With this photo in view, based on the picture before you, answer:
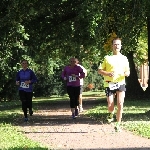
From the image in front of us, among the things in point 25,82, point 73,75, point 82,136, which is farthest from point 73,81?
point 82,136

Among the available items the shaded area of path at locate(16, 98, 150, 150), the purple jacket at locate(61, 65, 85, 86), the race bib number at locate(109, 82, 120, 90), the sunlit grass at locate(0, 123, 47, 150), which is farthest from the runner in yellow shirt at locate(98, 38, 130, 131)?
the purple jacket at locate(61, 65, 85, 86)

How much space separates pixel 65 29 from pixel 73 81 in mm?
8453

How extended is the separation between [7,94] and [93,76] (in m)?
14.4

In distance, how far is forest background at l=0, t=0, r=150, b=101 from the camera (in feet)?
39.1

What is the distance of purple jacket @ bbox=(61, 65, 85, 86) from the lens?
42.4ft

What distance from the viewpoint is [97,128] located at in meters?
10.3

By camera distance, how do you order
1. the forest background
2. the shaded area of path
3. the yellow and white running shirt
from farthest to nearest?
1. the forest background
2. the yellow and white running shirt
3. the shaded area of path

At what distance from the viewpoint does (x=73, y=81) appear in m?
12.9

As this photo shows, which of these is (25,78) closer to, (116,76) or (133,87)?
(116,76)

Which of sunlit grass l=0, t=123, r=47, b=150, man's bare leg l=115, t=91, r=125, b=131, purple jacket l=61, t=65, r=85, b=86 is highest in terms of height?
purple jacket l=61, t=65, r=85, b=86

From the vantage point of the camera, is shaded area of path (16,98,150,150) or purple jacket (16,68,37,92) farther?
purple jacket (16,68,37,92)

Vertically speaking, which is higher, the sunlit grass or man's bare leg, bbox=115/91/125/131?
man's bare leg, bbox=115/91/125/131

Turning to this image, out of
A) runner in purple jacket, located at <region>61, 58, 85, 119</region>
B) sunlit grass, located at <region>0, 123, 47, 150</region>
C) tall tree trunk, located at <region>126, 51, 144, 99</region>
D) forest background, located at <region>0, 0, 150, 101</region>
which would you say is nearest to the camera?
sunlit grass, located at <region>0, 123, 47, 150</region>

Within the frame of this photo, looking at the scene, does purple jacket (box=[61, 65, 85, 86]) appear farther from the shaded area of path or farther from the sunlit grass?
the sunlit grass
